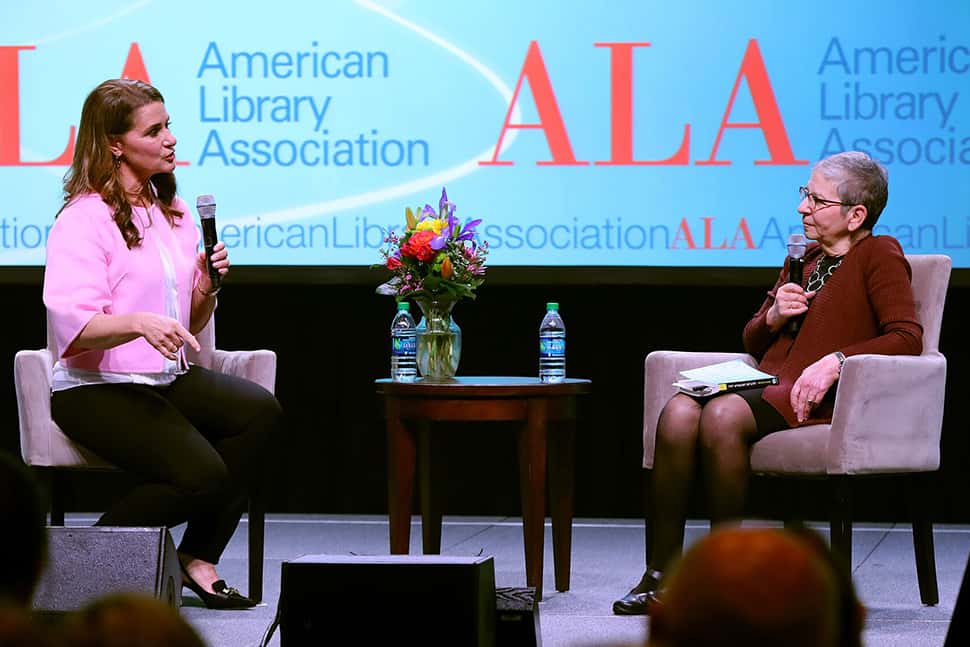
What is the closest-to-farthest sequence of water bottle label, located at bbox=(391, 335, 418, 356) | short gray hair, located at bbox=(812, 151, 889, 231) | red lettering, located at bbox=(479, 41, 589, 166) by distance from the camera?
short gray hair, located at bbox=(812, 151, 889, 231) < water bottle label, located at bbox=(391, 335, 418, 356) < red lettering, located at bbox=(479, 41, 589, 166)

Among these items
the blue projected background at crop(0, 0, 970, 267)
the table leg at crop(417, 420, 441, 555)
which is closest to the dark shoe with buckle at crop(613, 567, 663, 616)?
the table leg at crop(417, 420, 441, 555)

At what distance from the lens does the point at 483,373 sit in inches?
189

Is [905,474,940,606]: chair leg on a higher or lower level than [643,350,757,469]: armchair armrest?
lower

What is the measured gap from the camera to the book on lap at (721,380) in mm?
3197

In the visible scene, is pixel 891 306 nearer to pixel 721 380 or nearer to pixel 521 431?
pixel 721 380

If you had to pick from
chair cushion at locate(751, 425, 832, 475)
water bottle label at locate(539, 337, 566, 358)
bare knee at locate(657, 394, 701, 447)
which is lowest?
chair cushion at locate(751, 425, 832, 475)

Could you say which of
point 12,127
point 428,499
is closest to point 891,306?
point 428,499

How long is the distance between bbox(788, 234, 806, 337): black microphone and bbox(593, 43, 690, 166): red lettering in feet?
3.87

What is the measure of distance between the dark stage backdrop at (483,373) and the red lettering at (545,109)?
0.46 metres

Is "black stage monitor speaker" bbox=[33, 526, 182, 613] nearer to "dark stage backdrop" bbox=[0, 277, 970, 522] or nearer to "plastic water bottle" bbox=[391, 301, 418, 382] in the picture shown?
"plastic water bottle" bbox=[391, 301, 418, 382]

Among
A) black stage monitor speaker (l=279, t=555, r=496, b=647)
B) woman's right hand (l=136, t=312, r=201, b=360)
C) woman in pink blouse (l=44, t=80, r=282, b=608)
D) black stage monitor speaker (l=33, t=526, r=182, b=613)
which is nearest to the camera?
black stage monitor speaker (l=279, t=555, r=496, b=647)

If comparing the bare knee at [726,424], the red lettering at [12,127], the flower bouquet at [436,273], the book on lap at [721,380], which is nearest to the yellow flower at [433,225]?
the flower bouquet at [436,273]

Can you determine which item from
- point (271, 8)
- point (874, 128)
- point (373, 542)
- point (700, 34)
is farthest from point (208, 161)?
point (874, 128)

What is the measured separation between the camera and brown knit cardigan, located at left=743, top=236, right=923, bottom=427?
10.3 feet
